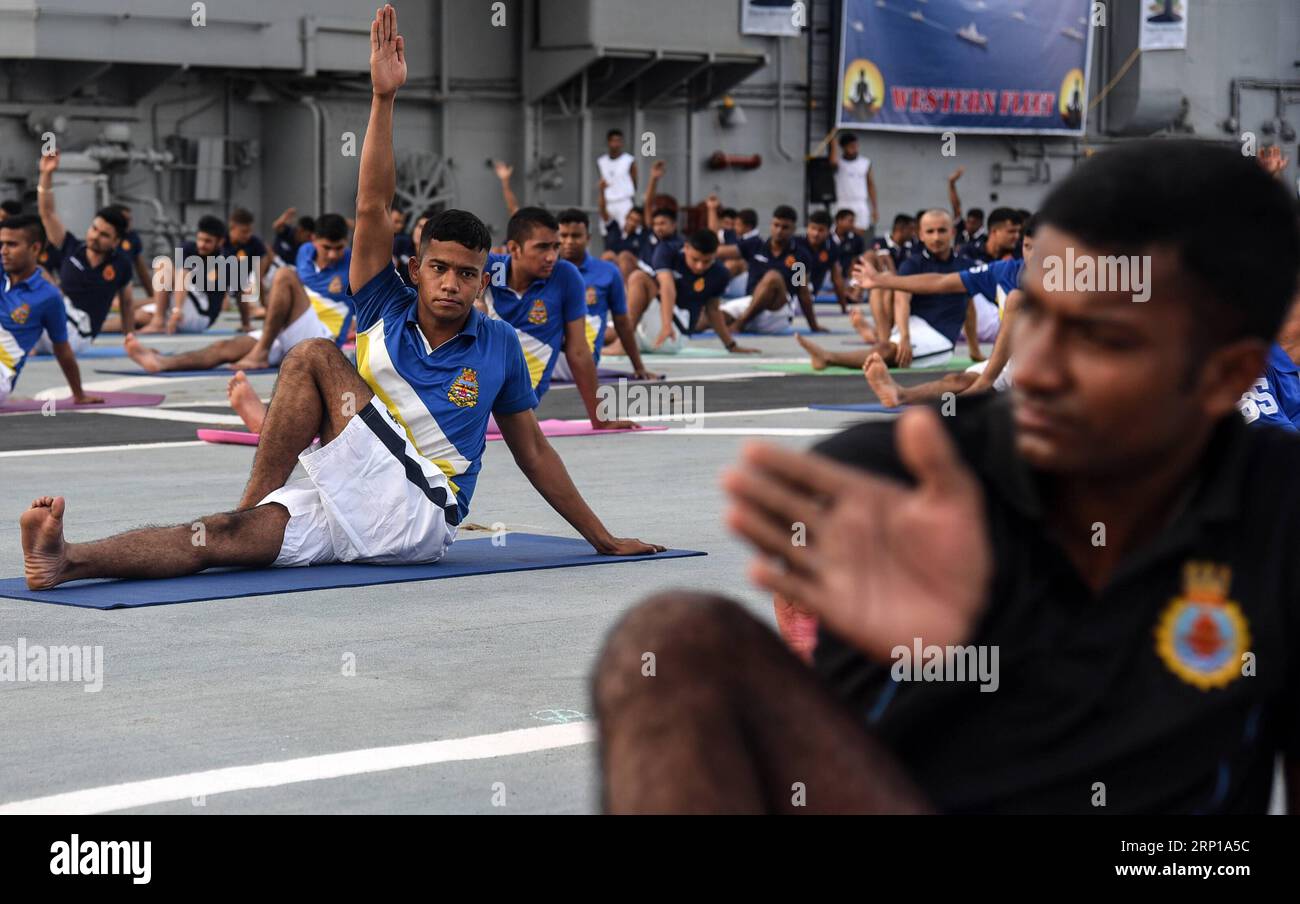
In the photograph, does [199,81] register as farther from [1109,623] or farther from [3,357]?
[1109,623]

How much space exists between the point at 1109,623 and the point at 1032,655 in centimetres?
9

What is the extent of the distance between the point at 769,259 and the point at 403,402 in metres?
18.5

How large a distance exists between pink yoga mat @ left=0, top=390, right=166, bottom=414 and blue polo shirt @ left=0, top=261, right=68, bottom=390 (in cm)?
18

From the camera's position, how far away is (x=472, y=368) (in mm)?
7762

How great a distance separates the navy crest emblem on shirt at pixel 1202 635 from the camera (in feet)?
7.81

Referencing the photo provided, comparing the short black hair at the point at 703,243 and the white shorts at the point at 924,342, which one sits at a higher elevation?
the short black hair at the point at 703,243

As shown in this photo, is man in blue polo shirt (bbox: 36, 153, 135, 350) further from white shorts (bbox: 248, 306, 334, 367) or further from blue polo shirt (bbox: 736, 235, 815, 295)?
blue polo shirt (bbox: 736, 235, 815, 295)

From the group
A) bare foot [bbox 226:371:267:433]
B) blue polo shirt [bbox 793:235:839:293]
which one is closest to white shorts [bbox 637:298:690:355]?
blue polo shirt [bbox 793:235:839:293]

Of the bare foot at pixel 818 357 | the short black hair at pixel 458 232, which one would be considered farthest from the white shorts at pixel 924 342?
the short black hair at pixel 458 232

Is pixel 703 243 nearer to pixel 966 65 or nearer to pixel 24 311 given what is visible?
pixel 24 311

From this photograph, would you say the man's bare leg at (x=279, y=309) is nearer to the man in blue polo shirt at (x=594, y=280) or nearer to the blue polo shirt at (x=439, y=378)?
the man in blue polo shirt at (x=594, y=280)

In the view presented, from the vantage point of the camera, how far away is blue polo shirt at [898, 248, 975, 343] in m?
18.7

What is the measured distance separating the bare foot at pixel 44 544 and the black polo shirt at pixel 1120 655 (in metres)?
4.72

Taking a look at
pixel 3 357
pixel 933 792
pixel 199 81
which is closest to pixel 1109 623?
pixel 933 792
